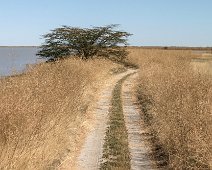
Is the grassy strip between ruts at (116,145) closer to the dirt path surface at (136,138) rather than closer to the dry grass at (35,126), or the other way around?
the dirt path surface at (136,138)

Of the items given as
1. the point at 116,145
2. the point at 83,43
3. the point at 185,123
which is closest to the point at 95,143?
the point at 116,145

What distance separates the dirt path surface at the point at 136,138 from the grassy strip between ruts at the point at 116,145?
5.8 inches

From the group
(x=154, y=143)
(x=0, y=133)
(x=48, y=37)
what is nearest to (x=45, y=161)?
(x=0, y=133)

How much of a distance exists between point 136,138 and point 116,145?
1.18 m

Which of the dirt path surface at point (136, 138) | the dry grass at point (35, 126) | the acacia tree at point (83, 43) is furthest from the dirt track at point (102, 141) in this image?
the acacia tree at point (83, 43)

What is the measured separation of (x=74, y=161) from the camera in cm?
981

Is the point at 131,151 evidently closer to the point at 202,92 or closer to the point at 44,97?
the point at 44,97

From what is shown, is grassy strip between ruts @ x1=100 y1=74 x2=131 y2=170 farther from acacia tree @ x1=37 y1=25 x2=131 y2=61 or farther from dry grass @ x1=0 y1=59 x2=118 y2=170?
acacia tree @ x1=37 y1=25 x2=131 y2=61

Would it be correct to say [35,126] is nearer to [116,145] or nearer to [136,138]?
[116,145]

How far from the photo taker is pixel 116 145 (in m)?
11.0

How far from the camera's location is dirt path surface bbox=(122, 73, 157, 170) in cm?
970

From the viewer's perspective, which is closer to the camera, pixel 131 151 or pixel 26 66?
pixel 131 151

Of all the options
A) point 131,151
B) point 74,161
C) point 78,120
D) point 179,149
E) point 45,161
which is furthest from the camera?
point 78,120

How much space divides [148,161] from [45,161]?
251cm
